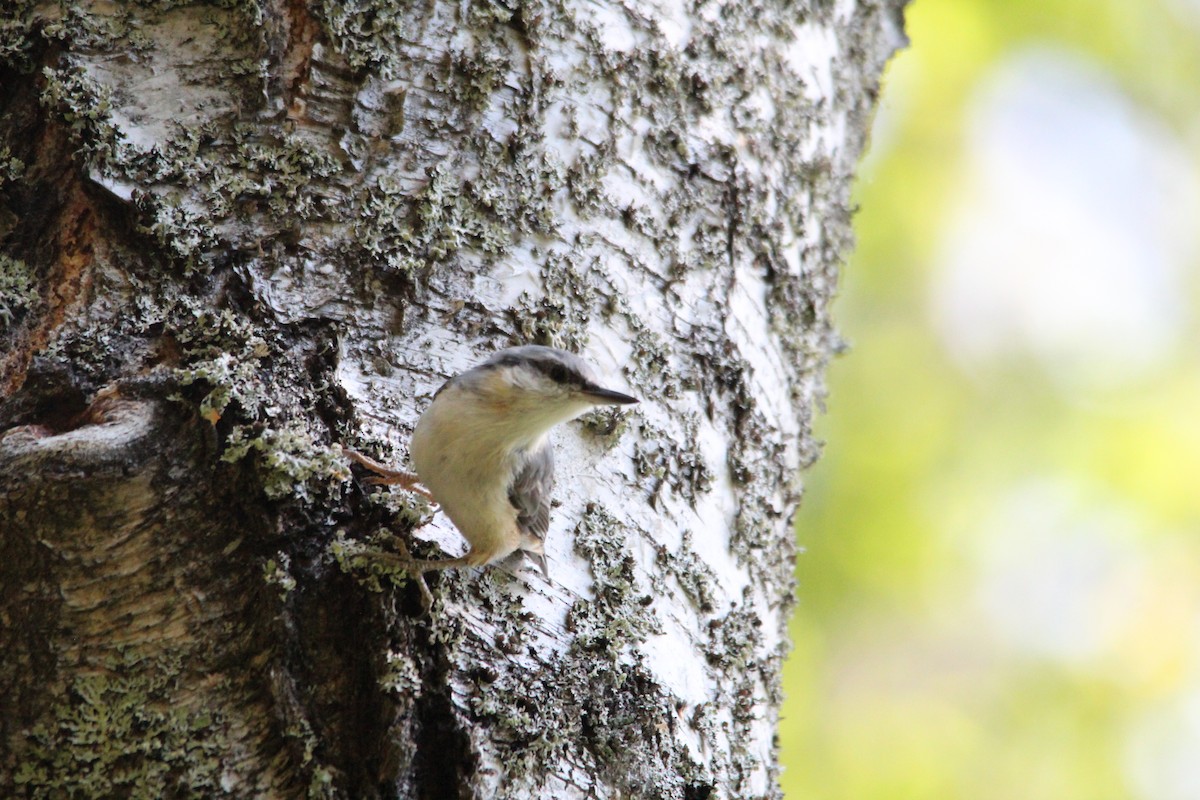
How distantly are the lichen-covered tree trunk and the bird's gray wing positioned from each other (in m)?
0.03

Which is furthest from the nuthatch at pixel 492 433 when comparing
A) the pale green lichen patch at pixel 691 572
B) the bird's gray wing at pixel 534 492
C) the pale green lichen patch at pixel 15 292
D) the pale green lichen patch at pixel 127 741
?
the pale green lichen patch at pixel 15 292

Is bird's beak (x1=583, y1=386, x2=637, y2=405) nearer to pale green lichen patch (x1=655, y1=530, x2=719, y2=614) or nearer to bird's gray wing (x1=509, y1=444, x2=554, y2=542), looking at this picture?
bird's gray wing (x1=509, y1=444, x2=554, y2=542)

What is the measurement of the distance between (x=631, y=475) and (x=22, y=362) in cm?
120

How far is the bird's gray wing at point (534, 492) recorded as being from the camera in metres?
1.99

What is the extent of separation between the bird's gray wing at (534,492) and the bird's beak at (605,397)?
0.64ft

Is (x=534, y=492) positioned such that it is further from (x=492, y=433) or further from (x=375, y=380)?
(x=375, y=380)

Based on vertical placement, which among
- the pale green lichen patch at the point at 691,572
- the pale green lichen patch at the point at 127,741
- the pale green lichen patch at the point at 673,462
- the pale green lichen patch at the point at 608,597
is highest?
the pale green lichen patch at the point at 673,462

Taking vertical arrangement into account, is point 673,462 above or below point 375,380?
above

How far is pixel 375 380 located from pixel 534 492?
0.39m

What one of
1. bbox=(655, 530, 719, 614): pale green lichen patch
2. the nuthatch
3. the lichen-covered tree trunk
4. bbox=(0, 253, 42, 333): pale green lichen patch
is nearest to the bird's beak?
the nuthatch

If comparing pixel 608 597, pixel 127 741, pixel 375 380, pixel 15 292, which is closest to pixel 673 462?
pixel 608 597

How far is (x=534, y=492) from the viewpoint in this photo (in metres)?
2.08

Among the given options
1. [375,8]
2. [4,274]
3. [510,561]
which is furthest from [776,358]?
[4,274]

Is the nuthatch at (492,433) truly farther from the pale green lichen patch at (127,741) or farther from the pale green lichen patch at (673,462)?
the pale green lichen patch at (127,741)
